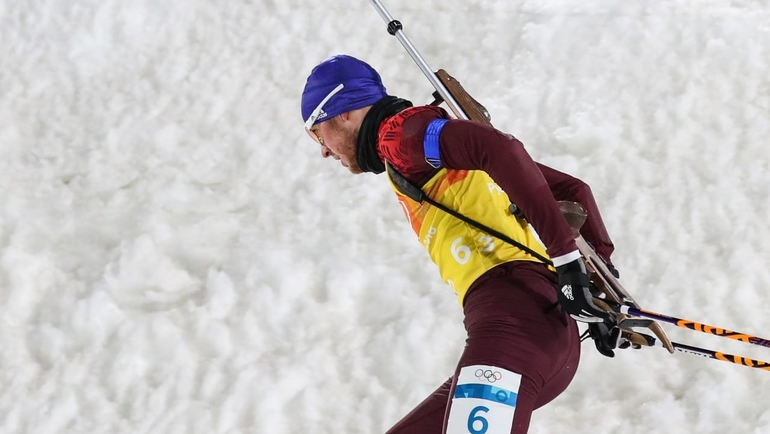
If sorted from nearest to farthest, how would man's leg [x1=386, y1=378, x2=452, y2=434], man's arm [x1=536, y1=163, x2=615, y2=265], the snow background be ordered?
1. man's leg [x1=386, y1=378, x2=452, y2=434]
2. man's arm [x1=536, y1=163, x2=615, y2=265]
3. the snow background

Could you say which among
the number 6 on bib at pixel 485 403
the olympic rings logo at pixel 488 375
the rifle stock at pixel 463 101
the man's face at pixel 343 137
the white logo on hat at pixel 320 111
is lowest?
the number 6 on bib at pixel 485 403

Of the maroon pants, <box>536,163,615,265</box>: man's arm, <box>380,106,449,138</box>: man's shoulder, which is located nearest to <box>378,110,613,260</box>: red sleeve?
<box>380,106,449,138</box>: man's shoulder

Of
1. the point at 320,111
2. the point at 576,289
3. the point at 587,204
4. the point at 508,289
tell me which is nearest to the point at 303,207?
the point at 320,111

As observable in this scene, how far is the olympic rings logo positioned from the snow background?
1.41 meters

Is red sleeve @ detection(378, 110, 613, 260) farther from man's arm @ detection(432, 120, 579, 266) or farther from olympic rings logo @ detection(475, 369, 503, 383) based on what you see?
olympic rings logo @ detection(475, 369, 503, 383)

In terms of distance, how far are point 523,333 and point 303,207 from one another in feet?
8.51

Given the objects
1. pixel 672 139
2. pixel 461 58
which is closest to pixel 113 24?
pixel 461 58

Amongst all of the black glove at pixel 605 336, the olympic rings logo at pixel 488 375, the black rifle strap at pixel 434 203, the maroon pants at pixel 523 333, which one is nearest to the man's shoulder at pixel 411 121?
the black rifle strap at pixel 434 203

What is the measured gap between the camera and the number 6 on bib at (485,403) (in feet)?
6.59

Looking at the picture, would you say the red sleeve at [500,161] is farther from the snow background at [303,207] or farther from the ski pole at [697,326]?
the snow background at [303,207]

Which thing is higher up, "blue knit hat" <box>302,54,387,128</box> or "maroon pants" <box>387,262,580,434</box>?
"blue knit hat" <box>302,54,387,128</box>

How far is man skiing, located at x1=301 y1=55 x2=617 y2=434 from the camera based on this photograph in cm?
198

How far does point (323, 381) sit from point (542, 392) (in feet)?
5.26

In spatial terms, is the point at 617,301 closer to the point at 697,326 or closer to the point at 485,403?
the point at 697,326
